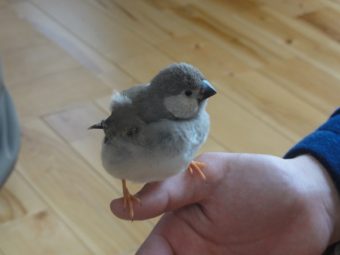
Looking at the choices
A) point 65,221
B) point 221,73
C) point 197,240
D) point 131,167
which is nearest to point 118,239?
point 65,221

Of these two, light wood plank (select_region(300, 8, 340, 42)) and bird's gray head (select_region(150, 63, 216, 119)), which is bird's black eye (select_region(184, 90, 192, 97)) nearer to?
bird's gray head (select_region(150, 63, 216, 119))

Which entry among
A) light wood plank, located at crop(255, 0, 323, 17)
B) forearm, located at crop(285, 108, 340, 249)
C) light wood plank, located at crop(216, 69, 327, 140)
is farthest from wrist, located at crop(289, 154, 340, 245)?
light wood plank, located at crop(255, 0, 323, 17)

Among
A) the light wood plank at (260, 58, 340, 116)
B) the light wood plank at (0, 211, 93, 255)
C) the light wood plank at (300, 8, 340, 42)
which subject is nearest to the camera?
the light wood plank at (0, 211, 93, 255)

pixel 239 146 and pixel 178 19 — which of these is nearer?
pixel 239 146

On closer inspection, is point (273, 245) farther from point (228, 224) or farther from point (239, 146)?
point (239, 146)

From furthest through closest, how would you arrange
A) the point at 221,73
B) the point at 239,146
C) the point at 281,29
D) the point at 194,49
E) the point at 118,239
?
1. the point at 281,29
2. the point at 194,49
3. the point at 221,73
4. the point at 239,146
5. the point at 118,239

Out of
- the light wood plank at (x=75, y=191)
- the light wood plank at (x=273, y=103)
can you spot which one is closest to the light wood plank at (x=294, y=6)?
the light wood plank at (x=273, y=103)

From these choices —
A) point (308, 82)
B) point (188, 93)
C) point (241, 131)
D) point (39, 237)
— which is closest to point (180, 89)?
point (188, 93)

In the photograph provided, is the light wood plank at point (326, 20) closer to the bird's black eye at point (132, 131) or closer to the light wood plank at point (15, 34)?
the light wood plank at point (15, 34)
